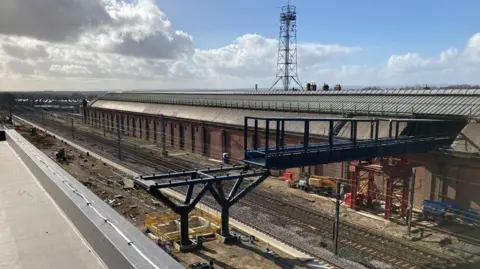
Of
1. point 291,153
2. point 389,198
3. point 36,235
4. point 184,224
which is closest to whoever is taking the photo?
point 36,235

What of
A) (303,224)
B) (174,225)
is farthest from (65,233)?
(303,224)

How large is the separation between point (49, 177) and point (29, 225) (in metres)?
2.36

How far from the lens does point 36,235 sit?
6539 millimetres

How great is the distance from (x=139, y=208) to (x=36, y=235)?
20075mm

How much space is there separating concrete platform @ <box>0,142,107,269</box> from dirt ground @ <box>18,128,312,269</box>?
23.5ft

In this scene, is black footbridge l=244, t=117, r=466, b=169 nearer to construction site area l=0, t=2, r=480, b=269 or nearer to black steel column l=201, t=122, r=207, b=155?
construction site area l=0, t=2, r=480, b=269

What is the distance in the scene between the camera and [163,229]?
2067cm

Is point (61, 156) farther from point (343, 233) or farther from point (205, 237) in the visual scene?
point (343, 233)

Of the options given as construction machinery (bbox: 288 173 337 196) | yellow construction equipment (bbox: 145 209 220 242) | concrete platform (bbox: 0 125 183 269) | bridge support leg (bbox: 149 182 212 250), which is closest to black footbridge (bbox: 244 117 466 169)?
bridge support leg (bbox: 149 182 212 250)

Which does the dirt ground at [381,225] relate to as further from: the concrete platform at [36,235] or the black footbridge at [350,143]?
the concrete platform at [36,235]

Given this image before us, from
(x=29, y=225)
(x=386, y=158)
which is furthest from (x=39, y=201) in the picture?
(x=386, y=158)

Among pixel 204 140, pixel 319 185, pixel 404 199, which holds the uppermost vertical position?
pixel 204 140

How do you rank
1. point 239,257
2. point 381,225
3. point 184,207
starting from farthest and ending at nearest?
A: point 381,225, point 239,257, point 184,207

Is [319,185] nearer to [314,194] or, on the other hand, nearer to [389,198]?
[314,194]
